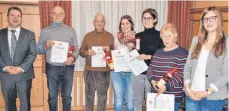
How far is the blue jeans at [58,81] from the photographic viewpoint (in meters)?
3.48

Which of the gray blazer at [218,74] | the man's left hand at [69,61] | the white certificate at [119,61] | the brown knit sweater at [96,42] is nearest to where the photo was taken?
the gray blazer at [218,74]

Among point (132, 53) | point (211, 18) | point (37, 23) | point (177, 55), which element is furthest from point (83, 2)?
point (211, 18)

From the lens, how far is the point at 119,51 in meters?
3.37

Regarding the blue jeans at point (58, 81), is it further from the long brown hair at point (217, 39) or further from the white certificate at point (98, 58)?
the long brown hair at point (217, 39)

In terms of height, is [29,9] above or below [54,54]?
above

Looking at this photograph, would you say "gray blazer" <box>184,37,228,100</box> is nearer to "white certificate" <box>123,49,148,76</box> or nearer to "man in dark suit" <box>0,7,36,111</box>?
"white certificate" <box>123,49,148,76</box>

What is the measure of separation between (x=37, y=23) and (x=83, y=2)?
864 millimetres

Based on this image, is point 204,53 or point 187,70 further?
point 187,70

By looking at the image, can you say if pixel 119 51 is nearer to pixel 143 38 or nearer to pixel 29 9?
pixel 143 38

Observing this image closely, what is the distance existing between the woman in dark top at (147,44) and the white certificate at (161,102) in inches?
17.1

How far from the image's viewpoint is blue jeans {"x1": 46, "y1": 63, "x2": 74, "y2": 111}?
348 cm

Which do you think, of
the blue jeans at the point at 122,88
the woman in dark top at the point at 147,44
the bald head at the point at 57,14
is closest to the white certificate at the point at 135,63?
the woman in dark top at the point at 147,44

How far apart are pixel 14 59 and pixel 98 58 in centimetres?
110

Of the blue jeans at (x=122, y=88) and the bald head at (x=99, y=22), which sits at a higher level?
the bald head at (x=99, y=22)
